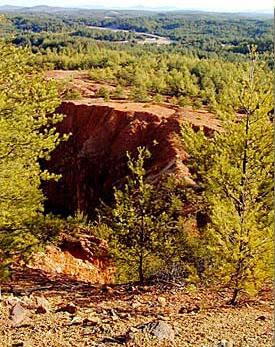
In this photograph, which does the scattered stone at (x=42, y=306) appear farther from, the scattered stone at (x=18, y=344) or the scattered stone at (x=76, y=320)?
the scattered stone at (x=18, y=344)

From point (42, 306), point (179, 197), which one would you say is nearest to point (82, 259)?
point (179, 197)

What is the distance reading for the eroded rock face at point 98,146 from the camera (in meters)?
30.2

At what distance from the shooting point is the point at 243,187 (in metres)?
11.7

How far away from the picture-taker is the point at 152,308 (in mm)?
11375

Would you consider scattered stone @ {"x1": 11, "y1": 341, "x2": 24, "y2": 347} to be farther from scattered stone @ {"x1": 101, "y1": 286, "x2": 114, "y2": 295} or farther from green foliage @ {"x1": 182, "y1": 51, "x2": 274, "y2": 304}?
scattered stone @ {"x1": 101, "y1": 286, "x2": 114, "y2": 295}

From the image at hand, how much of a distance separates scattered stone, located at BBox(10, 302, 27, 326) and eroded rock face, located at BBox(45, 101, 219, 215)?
59.8 ft

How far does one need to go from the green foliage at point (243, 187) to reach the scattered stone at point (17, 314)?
3.64m

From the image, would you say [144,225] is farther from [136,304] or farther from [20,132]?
[20,132]

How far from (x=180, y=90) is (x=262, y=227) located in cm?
3151

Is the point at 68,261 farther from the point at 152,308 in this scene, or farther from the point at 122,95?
the point at 122,95

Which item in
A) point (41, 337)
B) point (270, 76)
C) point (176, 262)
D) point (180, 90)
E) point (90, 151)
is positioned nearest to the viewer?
point (41, 337)

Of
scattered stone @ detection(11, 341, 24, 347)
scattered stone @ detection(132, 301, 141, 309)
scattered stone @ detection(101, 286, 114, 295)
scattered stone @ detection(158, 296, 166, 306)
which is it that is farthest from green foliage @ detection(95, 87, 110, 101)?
scattered stone @ detection(11, 341, 24, 347)

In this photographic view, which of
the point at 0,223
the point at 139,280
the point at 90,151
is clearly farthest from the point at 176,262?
the point at 90,151

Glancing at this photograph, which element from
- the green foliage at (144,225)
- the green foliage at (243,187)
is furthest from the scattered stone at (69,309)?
the green foliage at (144,225)
